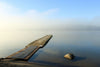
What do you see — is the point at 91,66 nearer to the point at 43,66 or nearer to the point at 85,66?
the point at 85,66

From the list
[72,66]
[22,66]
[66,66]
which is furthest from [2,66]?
[72,66]

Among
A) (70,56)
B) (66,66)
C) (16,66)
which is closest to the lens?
(16,66)

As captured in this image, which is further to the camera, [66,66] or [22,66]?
[66,66]

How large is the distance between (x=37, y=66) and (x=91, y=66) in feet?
26.9

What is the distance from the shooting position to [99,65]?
1363 cm

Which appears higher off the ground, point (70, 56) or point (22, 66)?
point (70, 56)

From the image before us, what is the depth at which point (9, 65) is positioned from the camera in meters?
11.8

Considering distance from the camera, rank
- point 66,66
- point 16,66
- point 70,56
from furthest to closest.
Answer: point 70,56 → point 66,66 → point 16,66

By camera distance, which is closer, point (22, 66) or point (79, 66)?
point (22, 66)

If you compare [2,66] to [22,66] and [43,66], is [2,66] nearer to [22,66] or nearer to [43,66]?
[22,66]

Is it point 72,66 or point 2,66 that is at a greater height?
point 72,66

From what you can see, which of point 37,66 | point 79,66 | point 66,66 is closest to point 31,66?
point 37,66

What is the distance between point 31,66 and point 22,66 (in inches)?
46.2

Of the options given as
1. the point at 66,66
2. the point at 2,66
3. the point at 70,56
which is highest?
the point at 70,56
